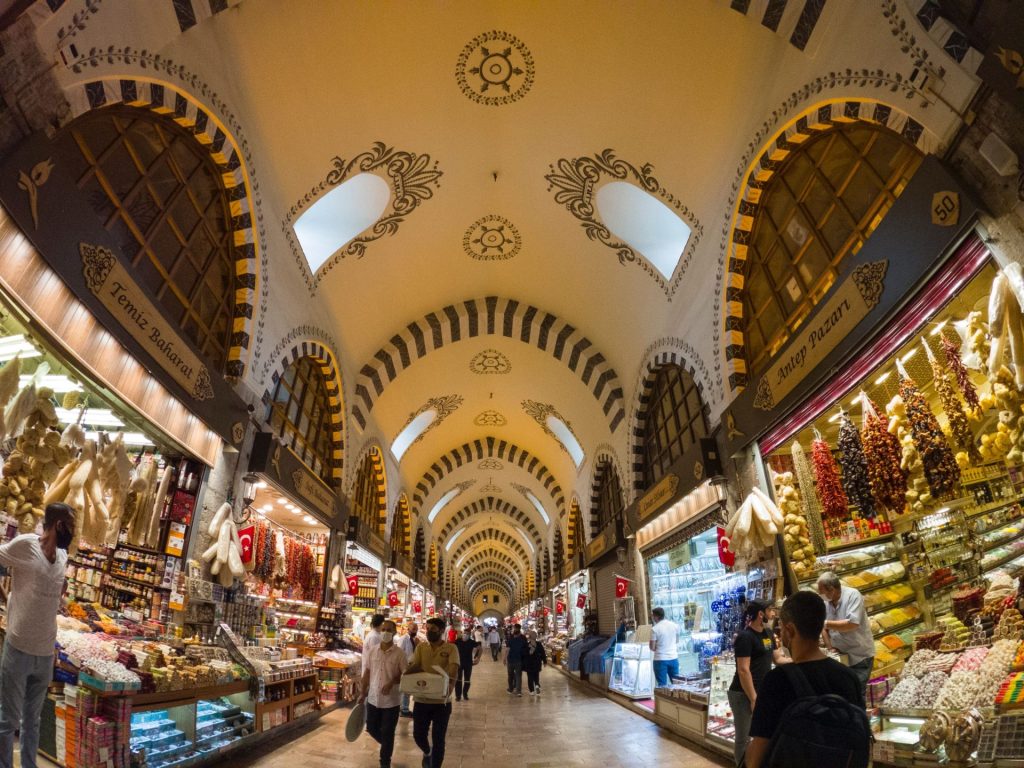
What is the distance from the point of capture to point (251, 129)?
5.44 metres

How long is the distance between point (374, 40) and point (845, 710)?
602 centimetres

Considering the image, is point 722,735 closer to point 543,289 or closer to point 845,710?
point 845,710

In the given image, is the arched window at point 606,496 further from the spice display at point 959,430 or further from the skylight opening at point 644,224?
the spice display at point 959,430

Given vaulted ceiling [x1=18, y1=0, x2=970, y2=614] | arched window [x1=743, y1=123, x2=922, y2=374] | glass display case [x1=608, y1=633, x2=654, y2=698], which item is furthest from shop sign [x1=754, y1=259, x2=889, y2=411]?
glass display case [x1=608, y1=633, x2=654, y2=698]

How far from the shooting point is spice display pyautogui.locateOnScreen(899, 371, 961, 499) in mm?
2988

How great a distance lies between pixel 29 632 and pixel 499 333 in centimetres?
832

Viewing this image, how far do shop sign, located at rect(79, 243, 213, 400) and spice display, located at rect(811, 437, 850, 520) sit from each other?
4.78m

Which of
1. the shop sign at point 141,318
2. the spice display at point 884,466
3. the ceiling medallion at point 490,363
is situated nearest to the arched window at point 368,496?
the ceiling medallion at point 490,363

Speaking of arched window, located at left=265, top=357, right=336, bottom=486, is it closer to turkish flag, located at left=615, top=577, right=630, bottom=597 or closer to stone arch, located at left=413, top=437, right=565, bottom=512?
turkish flag, located at left=615, top=577, right=630, bottom=597

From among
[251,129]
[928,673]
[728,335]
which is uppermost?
[251,129]

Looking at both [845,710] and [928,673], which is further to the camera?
[928,673]

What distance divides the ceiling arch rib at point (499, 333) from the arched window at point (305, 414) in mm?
1044

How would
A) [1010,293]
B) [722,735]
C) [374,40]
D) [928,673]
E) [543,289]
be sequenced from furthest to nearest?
[543,289] → [374,40] → [722,735] → [928,673] → [1010,293]

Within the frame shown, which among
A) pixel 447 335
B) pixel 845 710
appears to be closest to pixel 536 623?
pixel 447 335
